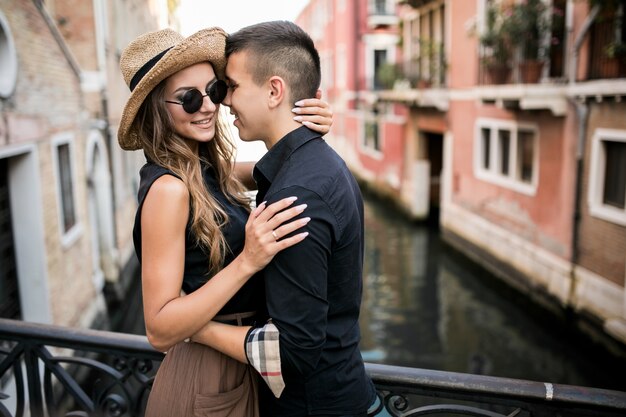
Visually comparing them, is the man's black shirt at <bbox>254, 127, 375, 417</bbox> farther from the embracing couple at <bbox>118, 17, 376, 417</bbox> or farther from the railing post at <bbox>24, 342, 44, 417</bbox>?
the railing post at <bbox>24, 342, 44, 417</bbox>

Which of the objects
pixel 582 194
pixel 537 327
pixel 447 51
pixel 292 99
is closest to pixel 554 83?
pixel 582 194

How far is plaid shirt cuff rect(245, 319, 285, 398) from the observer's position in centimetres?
124

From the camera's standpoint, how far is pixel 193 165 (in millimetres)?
1483

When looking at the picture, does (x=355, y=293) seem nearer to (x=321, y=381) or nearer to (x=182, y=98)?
(x=321, y=381)

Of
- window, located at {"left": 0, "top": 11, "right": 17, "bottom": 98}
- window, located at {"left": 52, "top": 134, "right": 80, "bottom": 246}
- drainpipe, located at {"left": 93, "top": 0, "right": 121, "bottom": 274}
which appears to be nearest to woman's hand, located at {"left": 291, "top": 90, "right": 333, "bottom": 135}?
window, located at {"left": 0, "top": 11, "right": 17, "bottom": 98}

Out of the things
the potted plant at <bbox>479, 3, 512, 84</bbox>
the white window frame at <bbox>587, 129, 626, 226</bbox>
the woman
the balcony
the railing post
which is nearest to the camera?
the woman

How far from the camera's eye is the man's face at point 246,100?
1390 mm

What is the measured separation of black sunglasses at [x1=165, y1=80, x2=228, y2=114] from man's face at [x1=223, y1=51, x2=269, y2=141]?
0.20 feet

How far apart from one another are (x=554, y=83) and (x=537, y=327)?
3.81 meters

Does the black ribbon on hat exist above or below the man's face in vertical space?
above

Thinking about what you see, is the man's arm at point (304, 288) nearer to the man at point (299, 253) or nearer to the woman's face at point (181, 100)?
the man at point (299, 253)

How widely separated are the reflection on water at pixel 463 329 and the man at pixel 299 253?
5213 mm

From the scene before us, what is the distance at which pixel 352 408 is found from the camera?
140 centimetres

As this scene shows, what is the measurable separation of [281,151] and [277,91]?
5.9 inches
